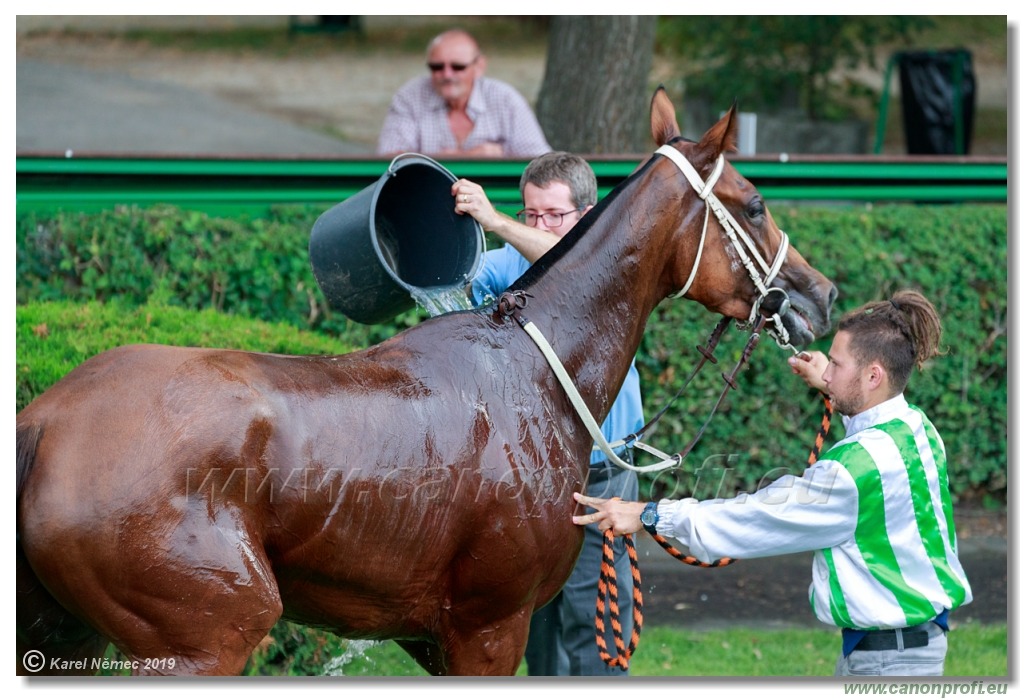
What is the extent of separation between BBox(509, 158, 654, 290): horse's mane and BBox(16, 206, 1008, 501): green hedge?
2503mm

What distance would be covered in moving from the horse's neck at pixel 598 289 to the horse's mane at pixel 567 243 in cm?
1

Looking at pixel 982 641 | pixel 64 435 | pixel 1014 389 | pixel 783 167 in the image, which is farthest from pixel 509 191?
pixel 64 435

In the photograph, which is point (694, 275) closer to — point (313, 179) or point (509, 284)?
point (509, 284)

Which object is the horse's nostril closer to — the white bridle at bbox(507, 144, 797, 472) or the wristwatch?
the white bridle at bbox(507, 144, 797, 472)

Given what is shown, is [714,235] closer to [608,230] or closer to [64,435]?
[608,230]

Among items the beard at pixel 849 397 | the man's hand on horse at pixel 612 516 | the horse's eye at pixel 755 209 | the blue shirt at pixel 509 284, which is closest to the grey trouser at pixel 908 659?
the beard at pixel 849 397

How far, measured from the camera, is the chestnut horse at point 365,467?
2666mm

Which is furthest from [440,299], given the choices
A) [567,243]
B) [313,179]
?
[313,179]

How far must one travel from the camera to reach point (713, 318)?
646 cm

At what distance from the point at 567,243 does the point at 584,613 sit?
1.46 meters

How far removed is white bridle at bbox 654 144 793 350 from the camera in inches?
134

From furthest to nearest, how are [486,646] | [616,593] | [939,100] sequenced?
1. [939,100]
2. [616,593]
3. [486,646]

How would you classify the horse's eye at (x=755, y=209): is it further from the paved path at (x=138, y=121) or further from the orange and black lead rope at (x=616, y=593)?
the paved path at (x=138, y=121)

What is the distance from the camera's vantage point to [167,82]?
1748 centimetres
